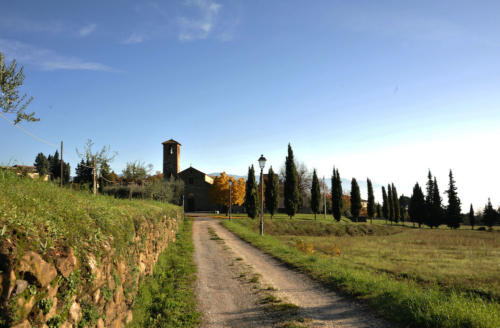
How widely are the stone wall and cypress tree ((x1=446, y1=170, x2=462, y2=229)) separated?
69887mm

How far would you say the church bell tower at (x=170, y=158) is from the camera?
57406 millimetres

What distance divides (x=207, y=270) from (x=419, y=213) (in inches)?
2652

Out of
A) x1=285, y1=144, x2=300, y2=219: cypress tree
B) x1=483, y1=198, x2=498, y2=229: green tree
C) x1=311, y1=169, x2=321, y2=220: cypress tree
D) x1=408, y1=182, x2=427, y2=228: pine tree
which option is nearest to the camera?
x1=285, y1=144, x2=300, y2=219: cypress tree

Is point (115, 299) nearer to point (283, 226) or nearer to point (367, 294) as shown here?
point (367, 294)

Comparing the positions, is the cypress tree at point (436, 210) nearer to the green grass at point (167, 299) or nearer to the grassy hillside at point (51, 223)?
the green grass at point (167, 299)

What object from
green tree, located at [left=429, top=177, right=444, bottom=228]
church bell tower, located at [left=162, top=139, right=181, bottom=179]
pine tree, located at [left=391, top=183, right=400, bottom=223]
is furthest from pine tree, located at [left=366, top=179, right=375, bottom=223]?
church bell tower, located at [left=162, top=139, right=181, bottom=179]

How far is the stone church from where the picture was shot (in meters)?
56.9

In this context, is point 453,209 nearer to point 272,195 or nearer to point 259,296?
point 272,195

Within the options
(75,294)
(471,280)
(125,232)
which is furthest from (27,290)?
(471,280)

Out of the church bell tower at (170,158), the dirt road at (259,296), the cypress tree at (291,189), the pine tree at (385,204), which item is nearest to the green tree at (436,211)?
the pine tree at (385,204)

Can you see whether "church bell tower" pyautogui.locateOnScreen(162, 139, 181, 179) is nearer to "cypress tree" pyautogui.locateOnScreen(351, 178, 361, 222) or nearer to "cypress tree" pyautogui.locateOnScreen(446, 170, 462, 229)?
"cypress tree" pyautogui.locateOnScreen(351, 178, 361, 222)

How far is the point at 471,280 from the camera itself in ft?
36.0

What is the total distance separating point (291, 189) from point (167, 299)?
Answer: 39.4 meters

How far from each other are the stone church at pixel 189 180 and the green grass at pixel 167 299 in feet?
155
